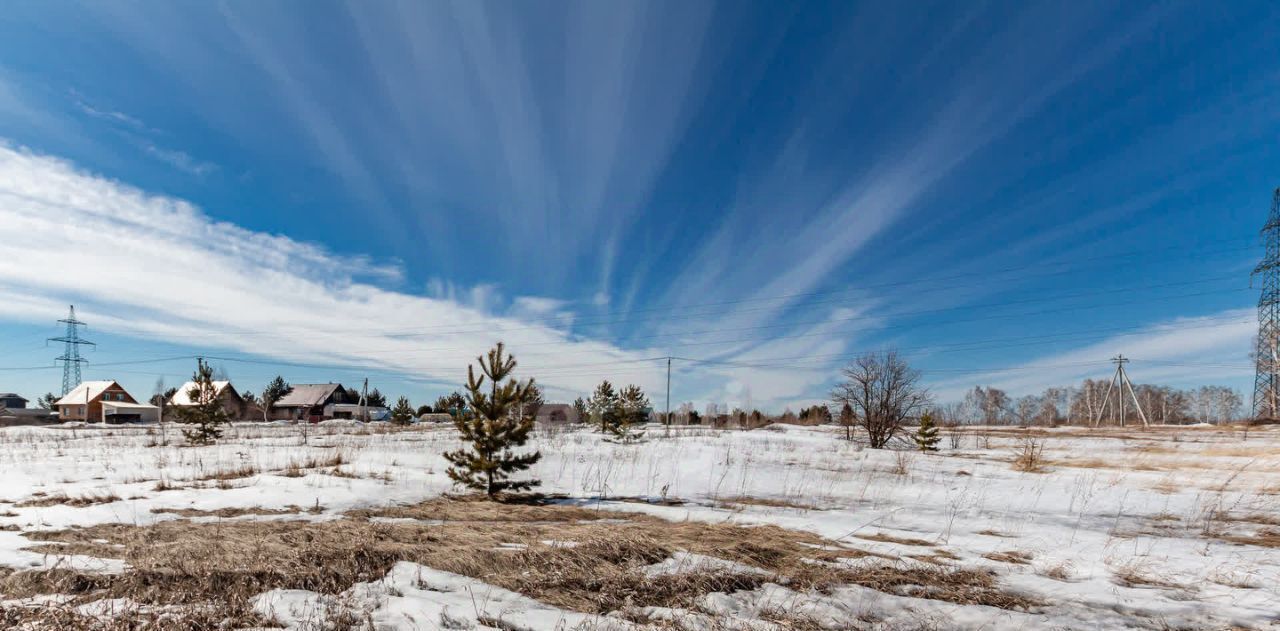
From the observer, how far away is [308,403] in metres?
79.7

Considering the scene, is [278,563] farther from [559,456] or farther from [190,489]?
[559,456]

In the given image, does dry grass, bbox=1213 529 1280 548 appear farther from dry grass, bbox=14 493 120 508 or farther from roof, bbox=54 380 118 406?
roof, bbox=54 380 118 406

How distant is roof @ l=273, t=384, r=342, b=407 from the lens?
261 ft

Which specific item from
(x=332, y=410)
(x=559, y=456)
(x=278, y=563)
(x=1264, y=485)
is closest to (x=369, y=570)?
(x=278, y=563)

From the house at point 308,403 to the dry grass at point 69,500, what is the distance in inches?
3096

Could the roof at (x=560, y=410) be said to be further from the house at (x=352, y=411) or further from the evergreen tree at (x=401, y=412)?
the evergreen tree at (x=401, y=412)

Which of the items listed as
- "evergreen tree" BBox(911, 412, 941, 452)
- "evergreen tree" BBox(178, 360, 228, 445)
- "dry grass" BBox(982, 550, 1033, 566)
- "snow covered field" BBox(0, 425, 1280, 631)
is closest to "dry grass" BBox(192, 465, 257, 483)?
"snow covered field" BBox(0, 425, 1280, 631)

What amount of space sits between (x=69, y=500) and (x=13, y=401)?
130 metres

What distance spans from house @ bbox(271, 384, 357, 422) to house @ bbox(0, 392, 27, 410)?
4997cm

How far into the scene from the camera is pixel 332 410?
81250mm

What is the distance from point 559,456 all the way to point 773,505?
33.5 ft

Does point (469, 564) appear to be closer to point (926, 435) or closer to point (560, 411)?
point (926, 435)

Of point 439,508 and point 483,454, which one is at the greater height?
point 483,454

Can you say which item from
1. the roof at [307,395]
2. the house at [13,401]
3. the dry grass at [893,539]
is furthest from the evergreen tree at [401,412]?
the house at [13,401]
